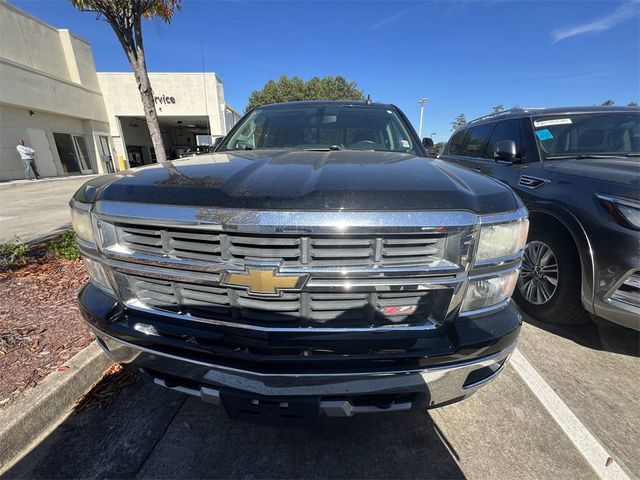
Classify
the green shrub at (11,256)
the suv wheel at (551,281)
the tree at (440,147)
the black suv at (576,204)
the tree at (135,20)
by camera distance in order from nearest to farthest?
1. the black suv at (576,204)
2. the suv wheel at (551,281)
3. the tree at (440,147)
4. the green shrub at (11,256)
5. the tree at (135,20)

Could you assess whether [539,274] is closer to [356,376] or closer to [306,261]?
[356,376]

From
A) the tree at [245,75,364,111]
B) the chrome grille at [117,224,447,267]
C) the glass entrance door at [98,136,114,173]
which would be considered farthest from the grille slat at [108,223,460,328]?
the tree at [245,75,364,111]

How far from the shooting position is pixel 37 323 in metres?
2.58

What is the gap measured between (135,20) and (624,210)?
6.22 meters

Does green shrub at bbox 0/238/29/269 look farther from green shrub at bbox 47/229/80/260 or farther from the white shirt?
the white shirt

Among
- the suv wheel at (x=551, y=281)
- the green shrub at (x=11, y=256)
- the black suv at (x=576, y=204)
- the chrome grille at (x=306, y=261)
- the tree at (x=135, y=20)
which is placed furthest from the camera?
the tree at (x=135, y=20)

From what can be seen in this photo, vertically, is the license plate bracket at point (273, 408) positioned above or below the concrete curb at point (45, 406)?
above

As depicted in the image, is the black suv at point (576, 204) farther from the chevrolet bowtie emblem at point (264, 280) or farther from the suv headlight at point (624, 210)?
the chevrolet bowtie emblem at point (264, 280)

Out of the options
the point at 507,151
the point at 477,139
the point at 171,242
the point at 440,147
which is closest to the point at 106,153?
the point at 440,147

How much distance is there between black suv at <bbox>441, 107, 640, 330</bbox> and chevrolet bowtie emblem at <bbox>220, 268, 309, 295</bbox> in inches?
93.2

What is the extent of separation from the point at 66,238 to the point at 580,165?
5886 millimetres

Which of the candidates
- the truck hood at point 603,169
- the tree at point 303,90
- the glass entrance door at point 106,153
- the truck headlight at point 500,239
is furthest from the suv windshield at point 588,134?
the tree at point 303,90

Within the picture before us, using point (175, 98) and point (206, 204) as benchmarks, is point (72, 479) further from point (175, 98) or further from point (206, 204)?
point (175, 98)

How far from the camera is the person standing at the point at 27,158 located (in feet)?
51.2
